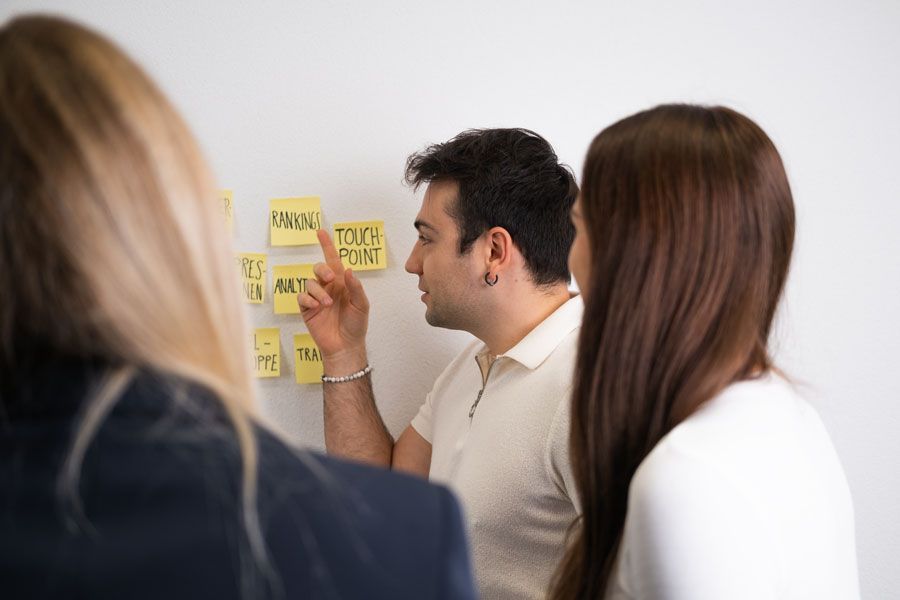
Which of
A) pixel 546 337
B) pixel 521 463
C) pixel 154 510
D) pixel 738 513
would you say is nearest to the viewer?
pixel 154 510

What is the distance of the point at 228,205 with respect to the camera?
1.54 m

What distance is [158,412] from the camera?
1.62 feet

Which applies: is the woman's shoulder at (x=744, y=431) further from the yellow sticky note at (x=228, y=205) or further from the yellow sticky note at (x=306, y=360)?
the yellow sticky note at (x=228, y=205)

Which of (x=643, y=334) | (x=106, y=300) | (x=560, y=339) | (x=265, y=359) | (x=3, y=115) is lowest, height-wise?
(x=265, y=359)

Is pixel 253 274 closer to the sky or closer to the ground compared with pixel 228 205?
closer to the ground

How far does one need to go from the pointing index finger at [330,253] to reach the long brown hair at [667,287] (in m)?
0.71

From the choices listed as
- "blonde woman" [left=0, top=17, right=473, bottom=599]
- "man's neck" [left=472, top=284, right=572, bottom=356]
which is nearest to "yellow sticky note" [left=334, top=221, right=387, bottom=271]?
"man's neck" [left=472, top=284, right=572, bottom=356]

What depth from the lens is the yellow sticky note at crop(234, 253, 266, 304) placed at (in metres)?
1.54

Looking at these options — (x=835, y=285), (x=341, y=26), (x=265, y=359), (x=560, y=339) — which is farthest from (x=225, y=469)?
(x=835, y=285)

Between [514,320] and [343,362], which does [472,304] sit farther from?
[343,362]

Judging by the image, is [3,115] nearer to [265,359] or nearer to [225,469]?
[225,469]

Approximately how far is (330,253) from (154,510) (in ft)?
3.50

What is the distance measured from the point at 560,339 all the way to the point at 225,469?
97 cm

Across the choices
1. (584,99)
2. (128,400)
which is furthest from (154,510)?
(584,99)
